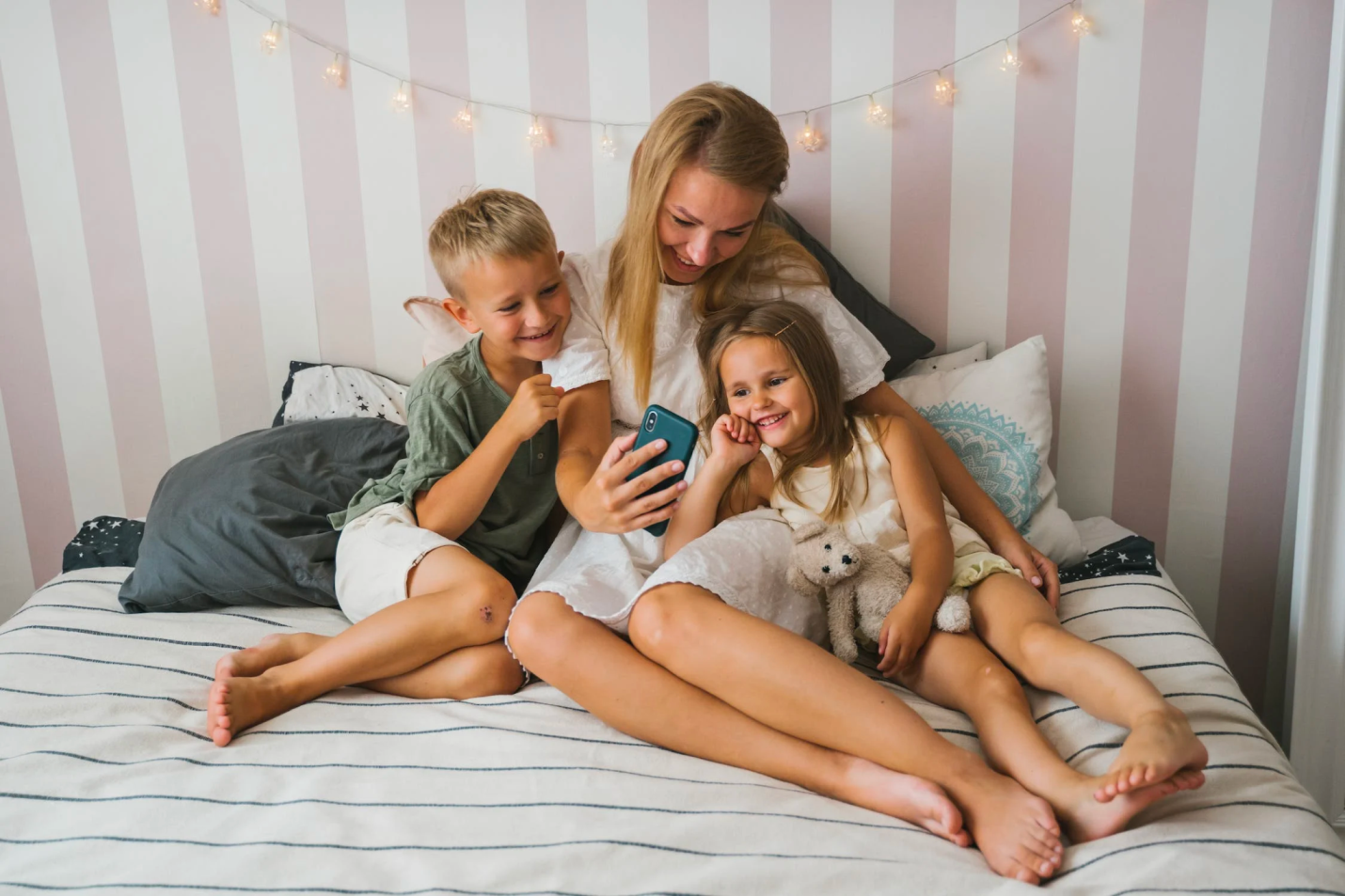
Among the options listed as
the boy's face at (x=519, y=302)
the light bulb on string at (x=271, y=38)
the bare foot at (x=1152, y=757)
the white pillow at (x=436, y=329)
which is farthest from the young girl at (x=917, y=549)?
the light bulb on string at (x=271, y=38)

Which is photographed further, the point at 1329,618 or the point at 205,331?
the point at 205,331

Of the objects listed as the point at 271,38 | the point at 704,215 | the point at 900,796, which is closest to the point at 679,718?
the point at 900,796

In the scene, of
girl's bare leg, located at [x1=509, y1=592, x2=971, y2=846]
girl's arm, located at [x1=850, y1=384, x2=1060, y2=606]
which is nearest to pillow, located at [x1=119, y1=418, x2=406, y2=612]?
girl's bare leg, located at [x1=509, y1=592, x2=971, y2=846]

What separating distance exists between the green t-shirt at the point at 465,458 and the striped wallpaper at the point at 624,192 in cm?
44

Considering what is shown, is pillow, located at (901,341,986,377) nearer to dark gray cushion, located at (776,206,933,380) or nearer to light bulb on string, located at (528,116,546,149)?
dark gray cushion, located at (776,206,933,380)

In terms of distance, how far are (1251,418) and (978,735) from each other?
908mm

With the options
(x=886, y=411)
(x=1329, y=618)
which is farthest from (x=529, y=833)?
(x=1329, y=618)

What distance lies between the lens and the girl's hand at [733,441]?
130 cm

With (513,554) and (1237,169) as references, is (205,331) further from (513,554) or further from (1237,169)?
(1237,169)

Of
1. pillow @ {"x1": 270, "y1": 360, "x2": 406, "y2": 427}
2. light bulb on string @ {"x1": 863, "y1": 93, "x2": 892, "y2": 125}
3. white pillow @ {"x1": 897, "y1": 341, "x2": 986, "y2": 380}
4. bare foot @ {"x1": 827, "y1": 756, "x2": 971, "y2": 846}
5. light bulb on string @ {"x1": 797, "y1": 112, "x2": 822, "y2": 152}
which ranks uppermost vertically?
light bulb on string @ {"x1": 863, "y1": 93, "x2": 892, "y2": 125}

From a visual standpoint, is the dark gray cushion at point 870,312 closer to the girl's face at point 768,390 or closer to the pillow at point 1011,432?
the pillow at point 1011,432

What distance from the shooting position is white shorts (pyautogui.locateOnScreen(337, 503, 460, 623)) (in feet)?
4.21

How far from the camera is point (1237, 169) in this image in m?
1.52

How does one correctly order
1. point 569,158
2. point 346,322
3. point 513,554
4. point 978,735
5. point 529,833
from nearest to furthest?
point 529,833 < point 978,735 < point 513,554 < point 569,158 < point 346,322
